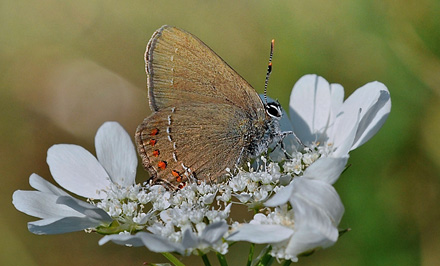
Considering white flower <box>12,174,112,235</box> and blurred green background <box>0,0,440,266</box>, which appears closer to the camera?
white flower <box>12,174,112,235</box>

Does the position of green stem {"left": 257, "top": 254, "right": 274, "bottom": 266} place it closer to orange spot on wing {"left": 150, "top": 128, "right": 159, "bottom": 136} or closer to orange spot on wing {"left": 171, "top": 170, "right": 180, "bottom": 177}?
orange spot on wing {"left": 171, "top": 170, "right": 180, "bottom": 177}

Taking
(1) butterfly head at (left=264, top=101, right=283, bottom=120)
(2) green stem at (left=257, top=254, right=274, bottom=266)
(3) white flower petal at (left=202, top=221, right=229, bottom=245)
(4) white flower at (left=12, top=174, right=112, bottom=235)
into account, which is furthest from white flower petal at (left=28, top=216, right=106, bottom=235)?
(1) butterfly head at (left=264, top=101, right=283, bottom=120)

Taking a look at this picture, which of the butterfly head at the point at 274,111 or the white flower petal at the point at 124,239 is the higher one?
the butterfly head at the point at 274,111

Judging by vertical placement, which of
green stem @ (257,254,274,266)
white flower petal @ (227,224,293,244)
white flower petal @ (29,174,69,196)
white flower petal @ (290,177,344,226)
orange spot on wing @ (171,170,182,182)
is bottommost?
green stem @ (257,254,274,266)

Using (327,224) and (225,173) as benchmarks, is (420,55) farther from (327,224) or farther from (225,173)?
(327,224)

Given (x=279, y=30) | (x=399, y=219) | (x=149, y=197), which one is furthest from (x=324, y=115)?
(x=279, y=30)

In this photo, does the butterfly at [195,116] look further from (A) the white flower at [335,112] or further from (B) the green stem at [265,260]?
(B) the green stem at [265,260]

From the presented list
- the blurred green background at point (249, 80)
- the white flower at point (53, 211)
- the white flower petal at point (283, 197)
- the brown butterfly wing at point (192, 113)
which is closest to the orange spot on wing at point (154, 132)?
the brown butterfly wing at point (192, 113)
